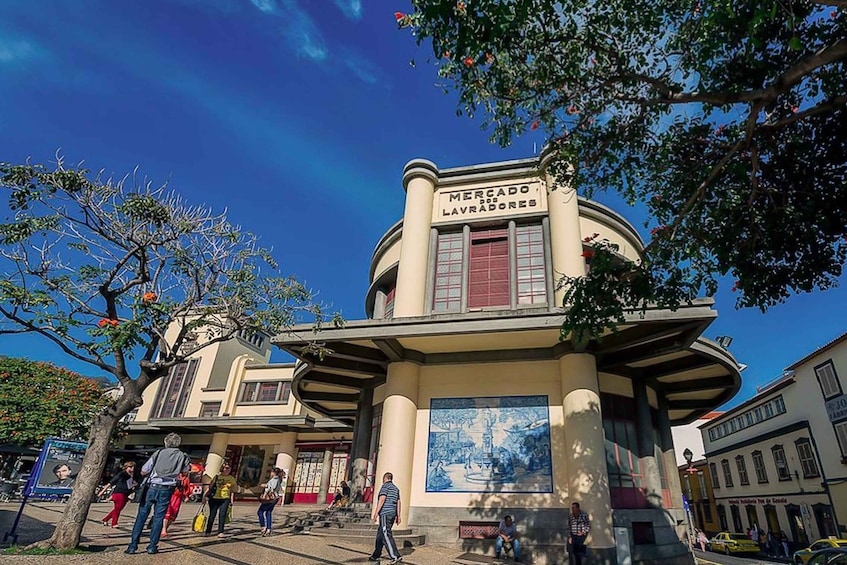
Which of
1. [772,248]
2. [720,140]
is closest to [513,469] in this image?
[772,248]

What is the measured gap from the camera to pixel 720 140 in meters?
8.50

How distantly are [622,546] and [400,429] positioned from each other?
5804 mm

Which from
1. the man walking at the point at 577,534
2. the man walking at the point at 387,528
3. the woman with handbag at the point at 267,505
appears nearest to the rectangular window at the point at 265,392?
the woman with handbag at the point at 267,505

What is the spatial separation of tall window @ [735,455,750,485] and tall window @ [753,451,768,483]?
1.38 m

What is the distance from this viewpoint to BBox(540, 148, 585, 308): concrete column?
13.2 metres

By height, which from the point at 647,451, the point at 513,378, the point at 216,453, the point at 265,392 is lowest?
the point at 647,451

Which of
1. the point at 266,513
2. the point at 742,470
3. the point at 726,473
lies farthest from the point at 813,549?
the point at 726,473

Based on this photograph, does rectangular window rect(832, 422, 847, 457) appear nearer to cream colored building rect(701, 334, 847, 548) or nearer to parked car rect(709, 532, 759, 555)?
cream colored building rect(701, 334, 847, 548)

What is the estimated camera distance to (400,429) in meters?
12.4

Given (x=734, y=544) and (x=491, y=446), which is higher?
(x=491, y=446)

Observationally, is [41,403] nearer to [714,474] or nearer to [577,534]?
[577,534]

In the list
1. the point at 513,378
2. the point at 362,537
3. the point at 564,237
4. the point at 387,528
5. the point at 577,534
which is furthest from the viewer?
the point at 564,237

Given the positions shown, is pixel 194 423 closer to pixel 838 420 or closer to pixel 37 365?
pixel 37 365

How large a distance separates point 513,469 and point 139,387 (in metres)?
8.74
